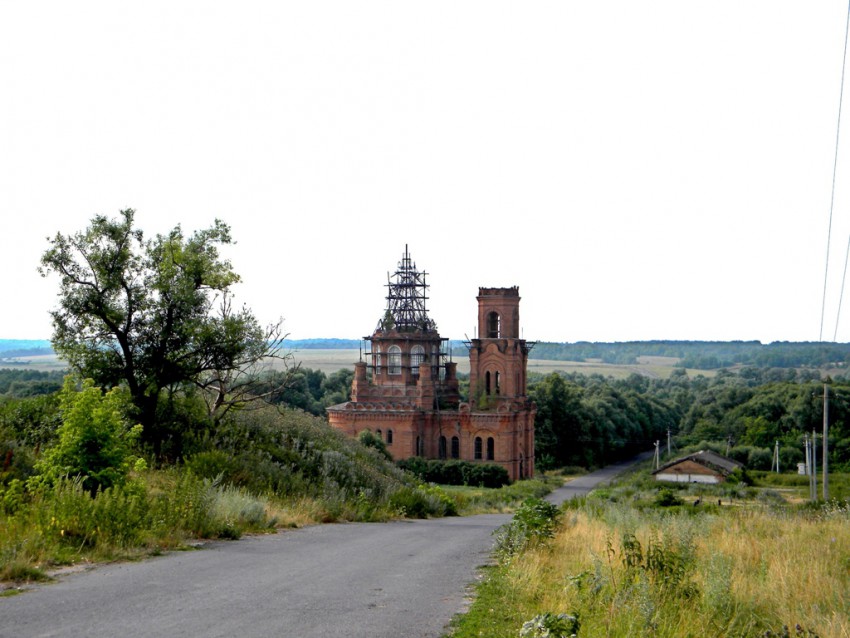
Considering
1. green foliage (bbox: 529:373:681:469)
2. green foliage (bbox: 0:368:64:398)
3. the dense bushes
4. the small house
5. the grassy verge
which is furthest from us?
green foliage (bbox: 529:373:681:469)

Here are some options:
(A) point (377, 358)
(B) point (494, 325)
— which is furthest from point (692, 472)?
(A) point (377, 358)

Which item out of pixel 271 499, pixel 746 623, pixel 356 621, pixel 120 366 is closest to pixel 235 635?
pixel 356 621

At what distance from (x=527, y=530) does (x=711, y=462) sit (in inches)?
1982

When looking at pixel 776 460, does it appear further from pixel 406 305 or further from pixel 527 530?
pixel 527 530

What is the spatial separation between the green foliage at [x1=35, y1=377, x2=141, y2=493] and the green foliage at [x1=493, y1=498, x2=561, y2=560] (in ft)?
15.1

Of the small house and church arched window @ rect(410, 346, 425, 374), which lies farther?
church arched window @ rect(410, 346, 425, 374)

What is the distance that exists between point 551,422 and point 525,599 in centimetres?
6691

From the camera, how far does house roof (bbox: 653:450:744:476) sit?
55.8 meters

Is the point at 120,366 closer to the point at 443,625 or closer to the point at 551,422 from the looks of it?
the point at 443,625

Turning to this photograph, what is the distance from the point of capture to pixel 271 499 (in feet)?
48.5

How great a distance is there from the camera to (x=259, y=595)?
307 inches

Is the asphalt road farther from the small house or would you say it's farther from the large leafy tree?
the small house

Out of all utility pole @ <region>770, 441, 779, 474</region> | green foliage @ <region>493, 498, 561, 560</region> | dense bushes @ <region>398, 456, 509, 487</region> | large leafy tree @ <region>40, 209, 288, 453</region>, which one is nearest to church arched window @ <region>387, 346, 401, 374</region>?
dense bushes @ <region>398, 456, 509, 487</region>

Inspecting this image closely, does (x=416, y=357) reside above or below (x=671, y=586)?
above
